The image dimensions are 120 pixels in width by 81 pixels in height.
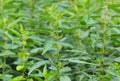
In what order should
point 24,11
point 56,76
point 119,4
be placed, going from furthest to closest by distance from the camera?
point 24,11
point 119,4
point 56,76

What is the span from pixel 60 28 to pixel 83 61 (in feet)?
1.12

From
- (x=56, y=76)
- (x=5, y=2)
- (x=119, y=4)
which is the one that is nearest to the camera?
(x=56, y=76)

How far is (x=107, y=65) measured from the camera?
2.93m

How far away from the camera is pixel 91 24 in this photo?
3.06 meters

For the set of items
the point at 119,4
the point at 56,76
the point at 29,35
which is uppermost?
the point at 119,4

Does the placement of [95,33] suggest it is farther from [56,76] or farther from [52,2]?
[52,2]

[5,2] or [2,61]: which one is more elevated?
[5,2]

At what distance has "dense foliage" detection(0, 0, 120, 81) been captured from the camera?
282cm

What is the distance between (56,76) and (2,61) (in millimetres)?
631

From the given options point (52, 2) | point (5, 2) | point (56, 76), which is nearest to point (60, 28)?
point (56, 76)

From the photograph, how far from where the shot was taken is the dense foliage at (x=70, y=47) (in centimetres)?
282

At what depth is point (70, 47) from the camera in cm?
303

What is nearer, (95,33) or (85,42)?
(95,33)

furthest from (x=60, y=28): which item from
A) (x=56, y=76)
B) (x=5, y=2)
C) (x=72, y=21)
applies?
(x=5, y=2)
